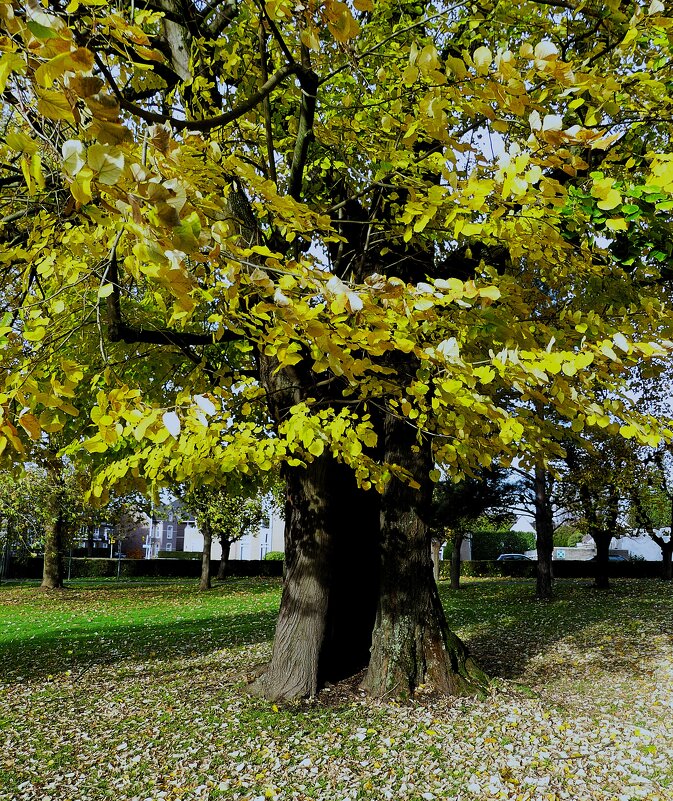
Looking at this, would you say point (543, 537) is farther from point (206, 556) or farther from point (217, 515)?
point (206, 556)

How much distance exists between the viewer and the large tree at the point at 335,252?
84.4 inches

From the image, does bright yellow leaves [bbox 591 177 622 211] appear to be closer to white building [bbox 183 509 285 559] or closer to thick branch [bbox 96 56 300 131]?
thick branch [bbox 96 56 300 131]

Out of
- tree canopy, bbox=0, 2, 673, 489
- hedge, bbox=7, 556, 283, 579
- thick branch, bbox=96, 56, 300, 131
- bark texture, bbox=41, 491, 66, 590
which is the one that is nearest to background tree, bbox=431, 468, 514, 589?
tree canopy, bbox=0, 2, 673, 489

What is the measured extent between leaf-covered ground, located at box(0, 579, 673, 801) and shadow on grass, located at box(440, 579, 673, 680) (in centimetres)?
7

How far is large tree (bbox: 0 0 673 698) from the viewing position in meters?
2.14

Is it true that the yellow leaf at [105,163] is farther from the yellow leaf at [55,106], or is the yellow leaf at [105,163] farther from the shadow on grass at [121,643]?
the shadow on grass at [121,643]

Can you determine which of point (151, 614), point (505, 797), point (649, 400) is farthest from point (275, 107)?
point (649, 400)

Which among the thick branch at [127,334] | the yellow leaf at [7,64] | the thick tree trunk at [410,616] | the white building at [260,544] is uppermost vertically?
the thick branch at [127,334]

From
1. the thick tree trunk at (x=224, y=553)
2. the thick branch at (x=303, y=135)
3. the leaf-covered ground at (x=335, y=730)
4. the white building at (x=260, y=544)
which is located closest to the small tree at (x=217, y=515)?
the thick tree trunk at (x=224, y=553)

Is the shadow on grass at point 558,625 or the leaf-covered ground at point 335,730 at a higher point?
the leaf-covered ground at point 335,730

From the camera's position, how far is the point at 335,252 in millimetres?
7812

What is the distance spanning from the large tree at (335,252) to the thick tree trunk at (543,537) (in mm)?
10050

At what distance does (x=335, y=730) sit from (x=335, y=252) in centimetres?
534

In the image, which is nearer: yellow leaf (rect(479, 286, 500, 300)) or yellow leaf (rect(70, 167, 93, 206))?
yellow leaf (rect(70, 167, 93, 206))
